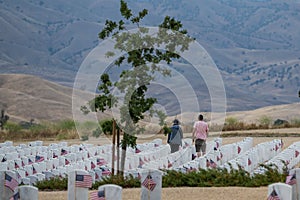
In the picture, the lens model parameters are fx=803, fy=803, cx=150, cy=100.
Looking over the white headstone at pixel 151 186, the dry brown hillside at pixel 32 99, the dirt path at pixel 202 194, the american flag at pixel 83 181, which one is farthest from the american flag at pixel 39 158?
the dry brown hillside at pixel 32 99

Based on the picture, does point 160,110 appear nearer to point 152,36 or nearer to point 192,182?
point 152,36

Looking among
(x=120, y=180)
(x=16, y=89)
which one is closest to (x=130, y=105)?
(x=120, y=180)

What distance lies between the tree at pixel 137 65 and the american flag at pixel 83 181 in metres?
6.99

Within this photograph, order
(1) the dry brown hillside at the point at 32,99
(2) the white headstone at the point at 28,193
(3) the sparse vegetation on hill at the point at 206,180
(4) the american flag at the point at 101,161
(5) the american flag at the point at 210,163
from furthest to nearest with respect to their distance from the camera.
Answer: (1) the dry brown hillside at the point at 32,99, (4) the american flag at the point at 101,161, (5) the american flag at the point at 210,163, (3) the sparse vegetation on hill at the point at 206,180, (2) the white headstone at the point at 28,193

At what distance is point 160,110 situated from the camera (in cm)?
2006

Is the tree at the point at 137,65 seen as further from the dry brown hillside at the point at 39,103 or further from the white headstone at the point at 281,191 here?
the dry brown hillside at the point at 39,103

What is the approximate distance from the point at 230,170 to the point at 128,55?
396 cm

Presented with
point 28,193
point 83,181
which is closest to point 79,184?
point 83,181

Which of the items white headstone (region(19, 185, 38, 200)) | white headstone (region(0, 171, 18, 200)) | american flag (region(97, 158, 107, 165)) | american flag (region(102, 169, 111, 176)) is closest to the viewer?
white headstone (region(19, 185, 38, 200))

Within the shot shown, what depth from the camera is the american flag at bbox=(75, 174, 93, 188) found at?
12.6 m

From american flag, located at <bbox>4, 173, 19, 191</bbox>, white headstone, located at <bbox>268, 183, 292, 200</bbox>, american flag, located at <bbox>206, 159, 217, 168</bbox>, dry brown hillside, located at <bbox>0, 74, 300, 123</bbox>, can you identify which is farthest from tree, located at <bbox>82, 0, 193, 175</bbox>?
dry brown hillside, located at <bbox>0, 74, 300, 123</bbox>

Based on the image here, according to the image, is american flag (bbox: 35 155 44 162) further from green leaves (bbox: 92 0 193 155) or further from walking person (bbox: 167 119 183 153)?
green leaves (bbox: 92 0 193 155)

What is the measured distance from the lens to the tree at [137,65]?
778 inches

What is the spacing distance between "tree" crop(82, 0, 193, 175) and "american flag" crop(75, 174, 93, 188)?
6.99 m
